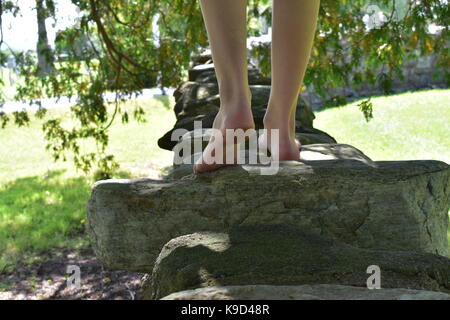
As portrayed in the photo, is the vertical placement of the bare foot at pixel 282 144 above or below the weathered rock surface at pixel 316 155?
above

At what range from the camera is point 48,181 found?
293 inches

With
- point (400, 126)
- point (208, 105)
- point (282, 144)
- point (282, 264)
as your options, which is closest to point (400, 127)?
point (400, 126)

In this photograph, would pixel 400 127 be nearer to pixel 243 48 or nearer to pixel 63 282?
pixel 63 282

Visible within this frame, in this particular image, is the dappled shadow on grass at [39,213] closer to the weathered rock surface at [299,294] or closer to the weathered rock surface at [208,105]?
the weathered rock surface at [208,105]

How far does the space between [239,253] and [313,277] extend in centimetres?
22

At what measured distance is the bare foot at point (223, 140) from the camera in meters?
2.05

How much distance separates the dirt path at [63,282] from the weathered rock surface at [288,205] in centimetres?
195

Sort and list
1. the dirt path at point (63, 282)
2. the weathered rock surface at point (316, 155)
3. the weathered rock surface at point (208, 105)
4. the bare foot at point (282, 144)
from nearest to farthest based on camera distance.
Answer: the bare foot at point (282, 144) < the weathered rock surface at point (316, 155) < the dirt path at point (63, 282) < the weathered rock surface at point (208, 105)

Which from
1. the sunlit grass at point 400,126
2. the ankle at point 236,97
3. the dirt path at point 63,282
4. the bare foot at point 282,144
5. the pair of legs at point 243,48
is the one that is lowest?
the dirt path at point 63,282

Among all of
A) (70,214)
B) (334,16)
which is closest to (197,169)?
(334,16)

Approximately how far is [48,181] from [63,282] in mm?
3207

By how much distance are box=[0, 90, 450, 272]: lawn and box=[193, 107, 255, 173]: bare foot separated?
311 centimetres

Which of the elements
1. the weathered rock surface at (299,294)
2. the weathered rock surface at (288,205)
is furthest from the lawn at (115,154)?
the weathered rock surface at (299,294)
